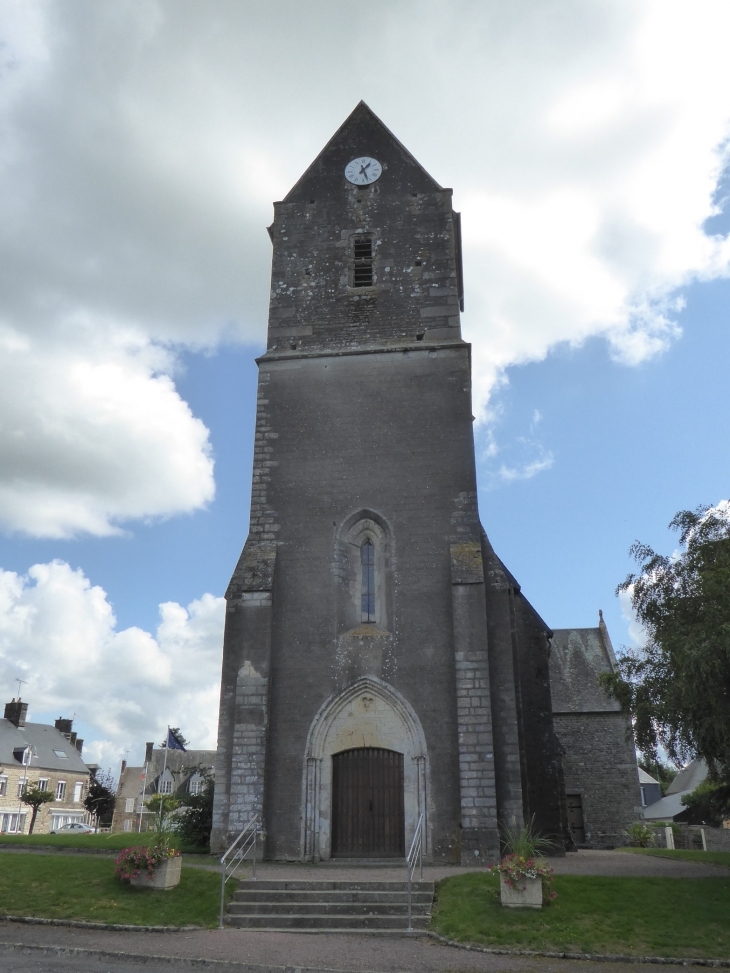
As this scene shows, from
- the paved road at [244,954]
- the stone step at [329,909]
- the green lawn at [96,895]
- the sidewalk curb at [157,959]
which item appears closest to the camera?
the sidewalk curb at [157,959]

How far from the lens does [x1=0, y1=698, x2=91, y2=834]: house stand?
48.7m

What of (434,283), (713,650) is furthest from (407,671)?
(434,283)

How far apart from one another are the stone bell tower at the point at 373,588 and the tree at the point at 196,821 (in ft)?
5.43

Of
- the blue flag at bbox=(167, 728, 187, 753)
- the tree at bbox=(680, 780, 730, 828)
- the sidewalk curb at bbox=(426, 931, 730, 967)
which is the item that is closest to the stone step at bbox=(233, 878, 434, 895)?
the sidewalk curb at bbox=(426, 931, 730, 967)

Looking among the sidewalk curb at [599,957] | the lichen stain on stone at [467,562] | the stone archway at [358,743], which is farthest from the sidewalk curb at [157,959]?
the lichen stain on stone at [467,562]

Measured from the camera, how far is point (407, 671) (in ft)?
55.8

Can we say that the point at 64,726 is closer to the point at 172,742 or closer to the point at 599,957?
the point at 172,742

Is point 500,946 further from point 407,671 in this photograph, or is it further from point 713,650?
point 407,671

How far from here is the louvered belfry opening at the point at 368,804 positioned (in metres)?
16.3

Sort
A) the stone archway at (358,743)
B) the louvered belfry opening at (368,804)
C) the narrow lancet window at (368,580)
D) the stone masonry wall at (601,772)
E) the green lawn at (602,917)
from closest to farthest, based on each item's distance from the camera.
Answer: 1. the green lawn at (602,917)
2. the stone archway at (358,743)
3. the louvered belfry opening at (368,804)
4. the narrow lancet window at (368,580)
5. the stone masonry wall at (601,772)

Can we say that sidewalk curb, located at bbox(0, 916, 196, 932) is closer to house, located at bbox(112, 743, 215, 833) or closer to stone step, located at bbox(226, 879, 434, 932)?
stone step, located at bbox(226, 879, 434, 932)

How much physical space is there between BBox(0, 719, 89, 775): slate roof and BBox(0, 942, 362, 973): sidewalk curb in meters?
43.7

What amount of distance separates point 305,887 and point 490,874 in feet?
10.2

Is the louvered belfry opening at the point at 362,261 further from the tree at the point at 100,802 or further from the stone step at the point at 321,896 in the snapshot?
the tree at the point at 100,802
